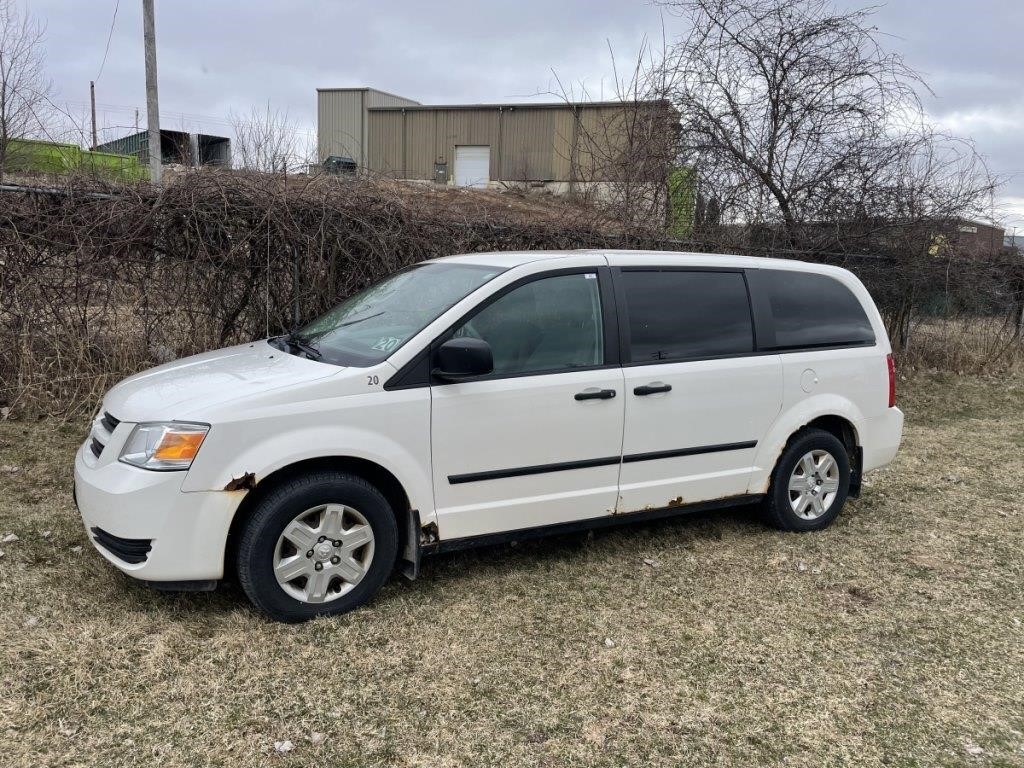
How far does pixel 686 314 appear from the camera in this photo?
4223 millimetres

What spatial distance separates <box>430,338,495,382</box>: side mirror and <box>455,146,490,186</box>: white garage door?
31007mm

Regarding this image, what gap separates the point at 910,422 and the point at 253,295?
7087mm

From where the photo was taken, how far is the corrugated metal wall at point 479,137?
31.0 metres

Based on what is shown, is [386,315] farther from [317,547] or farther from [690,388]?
[690,388]

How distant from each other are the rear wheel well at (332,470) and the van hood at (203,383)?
0.37 metres

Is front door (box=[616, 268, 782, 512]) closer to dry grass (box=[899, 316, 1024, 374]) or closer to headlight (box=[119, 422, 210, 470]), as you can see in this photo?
headlight (box=[119, 422, 210, 470])

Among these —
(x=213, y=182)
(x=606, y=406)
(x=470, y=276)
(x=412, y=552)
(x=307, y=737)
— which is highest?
(x=213, y=182)

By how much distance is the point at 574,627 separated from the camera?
346cm

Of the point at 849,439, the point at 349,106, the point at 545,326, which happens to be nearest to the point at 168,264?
the point at 545,326

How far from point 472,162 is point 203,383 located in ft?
104

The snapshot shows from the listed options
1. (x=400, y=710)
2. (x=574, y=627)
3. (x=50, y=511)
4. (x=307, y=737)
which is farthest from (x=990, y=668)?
(x=50, y=511)

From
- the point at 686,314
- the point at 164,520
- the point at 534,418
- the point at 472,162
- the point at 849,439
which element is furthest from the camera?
the point at 472,162

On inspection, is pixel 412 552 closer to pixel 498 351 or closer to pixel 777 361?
pixel 498 351

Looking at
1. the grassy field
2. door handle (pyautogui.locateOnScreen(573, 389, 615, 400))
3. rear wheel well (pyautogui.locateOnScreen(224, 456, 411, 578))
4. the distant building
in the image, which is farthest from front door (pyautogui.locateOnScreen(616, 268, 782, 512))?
the distant building
